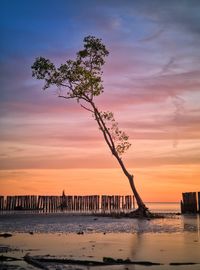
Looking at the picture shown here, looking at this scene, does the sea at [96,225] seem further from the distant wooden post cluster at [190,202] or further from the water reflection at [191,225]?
the distant wooden post cluster at [190,202]

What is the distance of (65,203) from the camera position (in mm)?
57438

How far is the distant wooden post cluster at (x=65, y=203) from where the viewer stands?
55.7m

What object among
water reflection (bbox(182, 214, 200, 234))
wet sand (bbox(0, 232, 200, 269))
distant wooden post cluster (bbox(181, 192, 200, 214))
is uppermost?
distant wooden post cluster (bbox(181, 192, 200, 214))

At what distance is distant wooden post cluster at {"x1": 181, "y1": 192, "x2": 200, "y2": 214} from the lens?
158 feet

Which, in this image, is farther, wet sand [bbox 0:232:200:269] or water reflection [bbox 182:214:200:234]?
water reflection [bbox 182:214:200:234]

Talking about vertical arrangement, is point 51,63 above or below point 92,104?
above

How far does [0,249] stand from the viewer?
1372 centimetres

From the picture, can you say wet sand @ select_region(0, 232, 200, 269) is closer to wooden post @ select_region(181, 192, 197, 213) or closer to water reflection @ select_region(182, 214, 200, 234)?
water reflection @ select_region(182, 214, 200, 234)

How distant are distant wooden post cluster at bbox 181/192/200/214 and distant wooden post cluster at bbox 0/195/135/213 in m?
9.97

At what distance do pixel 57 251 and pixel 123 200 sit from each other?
47.8 meters

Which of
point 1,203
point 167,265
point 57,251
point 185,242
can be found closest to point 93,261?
point 167,265

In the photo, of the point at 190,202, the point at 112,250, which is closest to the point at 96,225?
the point at 112,250

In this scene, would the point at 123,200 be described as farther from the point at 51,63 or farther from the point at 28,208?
the point at 51,63

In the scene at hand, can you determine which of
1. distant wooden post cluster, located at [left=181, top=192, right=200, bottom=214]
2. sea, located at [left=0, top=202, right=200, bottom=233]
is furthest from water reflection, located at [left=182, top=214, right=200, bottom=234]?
distant wooden post cluster, located at [left=181, top=192, right=200, bottom=214]
